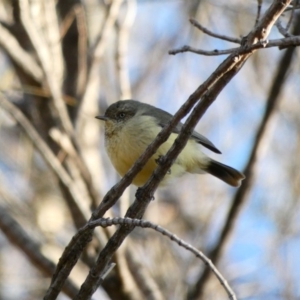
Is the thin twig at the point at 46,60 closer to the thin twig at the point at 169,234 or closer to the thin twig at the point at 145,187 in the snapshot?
the thin twig at the point at 145,187

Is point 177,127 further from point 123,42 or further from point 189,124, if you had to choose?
point 189,124

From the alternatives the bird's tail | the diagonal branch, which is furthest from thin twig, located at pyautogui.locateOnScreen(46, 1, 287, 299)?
the diagonal branch

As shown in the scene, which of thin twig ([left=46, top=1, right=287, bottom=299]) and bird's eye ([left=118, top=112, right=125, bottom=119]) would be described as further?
bird's eye ([left=118, top=112, right=125, bottom=119])

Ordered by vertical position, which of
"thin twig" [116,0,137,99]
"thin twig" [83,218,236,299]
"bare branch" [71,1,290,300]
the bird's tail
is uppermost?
"thin twig" [116,0,137,99]

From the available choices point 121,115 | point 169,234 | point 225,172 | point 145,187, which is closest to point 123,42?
point 121,115

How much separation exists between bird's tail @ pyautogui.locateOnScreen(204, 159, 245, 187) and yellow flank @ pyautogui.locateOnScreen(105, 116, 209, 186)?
0.35ft

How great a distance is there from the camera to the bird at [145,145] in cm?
421

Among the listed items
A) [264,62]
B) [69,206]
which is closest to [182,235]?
[264,62]

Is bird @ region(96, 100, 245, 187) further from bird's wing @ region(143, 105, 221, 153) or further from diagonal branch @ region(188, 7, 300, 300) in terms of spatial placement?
diagonal branch @ region(188, 7, 300, 300)

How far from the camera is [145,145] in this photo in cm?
421

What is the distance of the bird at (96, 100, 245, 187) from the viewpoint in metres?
4.21

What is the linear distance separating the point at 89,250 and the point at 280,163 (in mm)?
2995

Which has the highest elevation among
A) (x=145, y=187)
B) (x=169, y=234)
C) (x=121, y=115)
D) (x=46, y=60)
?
(x=46, y=60)

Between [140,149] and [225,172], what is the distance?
32.5 inches
